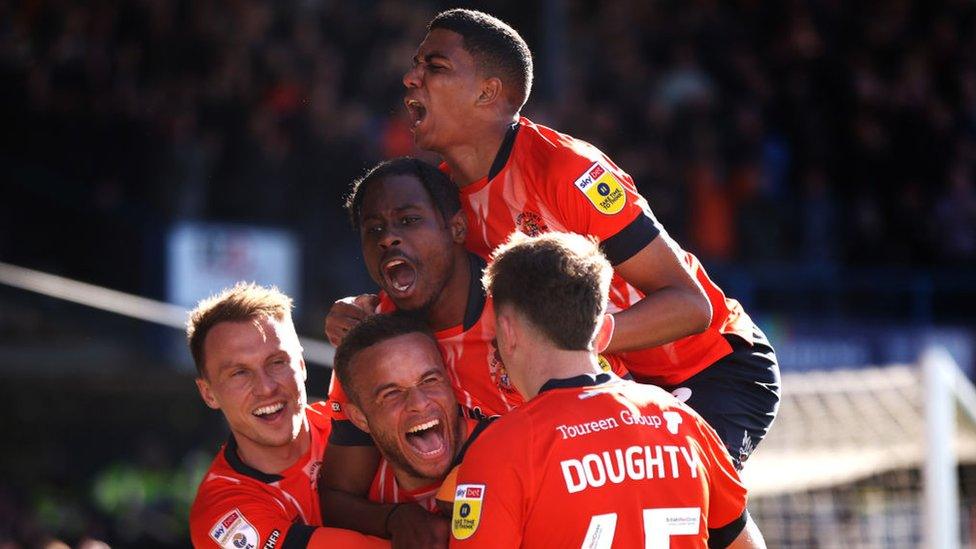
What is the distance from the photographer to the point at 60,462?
12328 mm

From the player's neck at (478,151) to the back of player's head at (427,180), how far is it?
0.09 metres

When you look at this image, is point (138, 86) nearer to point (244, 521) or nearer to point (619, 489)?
point (244, 521)

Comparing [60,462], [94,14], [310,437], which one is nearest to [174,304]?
[60,462]

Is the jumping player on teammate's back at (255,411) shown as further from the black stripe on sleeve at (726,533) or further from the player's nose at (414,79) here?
the black stripe on sleeve at (726,533)

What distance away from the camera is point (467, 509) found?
361 centimetres

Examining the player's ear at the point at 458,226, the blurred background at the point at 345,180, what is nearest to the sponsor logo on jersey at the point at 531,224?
the player's ear at the point at 458,226

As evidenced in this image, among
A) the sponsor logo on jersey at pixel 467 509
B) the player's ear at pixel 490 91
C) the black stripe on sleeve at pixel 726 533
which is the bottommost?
the sponsor logo on jersey at pixel 467 509

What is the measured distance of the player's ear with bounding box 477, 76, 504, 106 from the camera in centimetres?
481

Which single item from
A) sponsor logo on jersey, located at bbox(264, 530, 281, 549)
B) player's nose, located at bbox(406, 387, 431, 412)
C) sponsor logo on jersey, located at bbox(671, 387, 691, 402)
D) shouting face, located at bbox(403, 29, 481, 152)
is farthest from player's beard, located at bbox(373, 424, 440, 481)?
shouting face, located at bbox(403, 29, 481, 152)

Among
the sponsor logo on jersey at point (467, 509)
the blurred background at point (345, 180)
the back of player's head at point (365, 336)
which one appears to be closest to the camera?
the sponsor logo on jersey at point (467, 509)

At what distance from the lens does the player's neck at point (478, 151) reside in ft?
15.6

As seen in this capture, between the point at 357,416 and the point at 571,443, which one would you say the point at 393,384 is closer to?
the point at 357,416

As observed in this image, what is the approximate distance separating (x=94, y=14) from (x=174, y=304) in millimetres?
3744

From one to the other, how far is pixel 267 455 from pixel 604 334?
1324 mm
